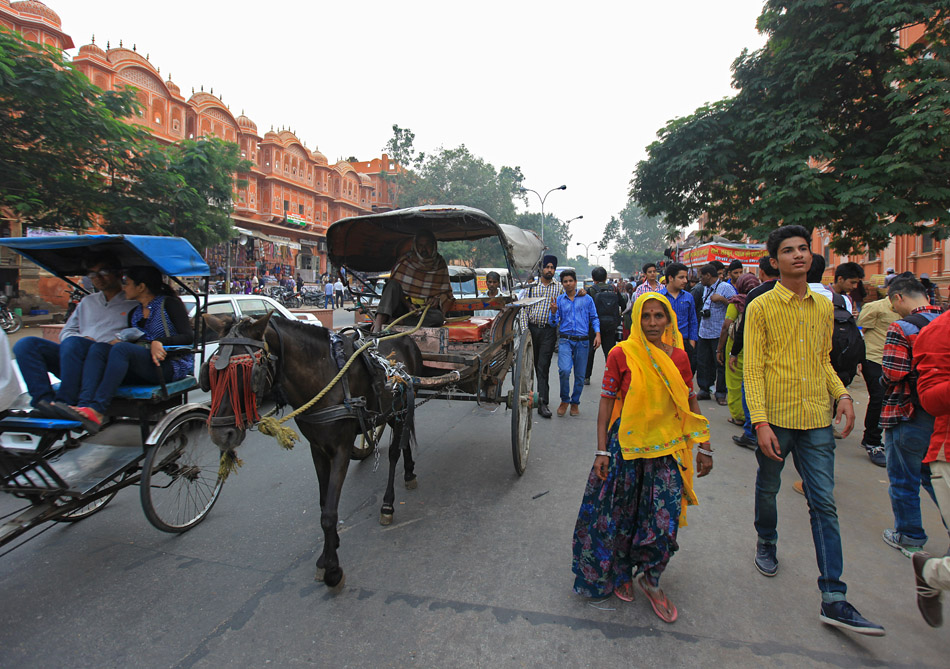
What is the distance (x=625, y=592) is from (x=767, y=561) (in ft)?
3.10

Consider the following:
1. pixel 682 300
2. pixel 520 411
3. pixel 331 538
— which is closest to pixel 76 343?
pixel 331 538

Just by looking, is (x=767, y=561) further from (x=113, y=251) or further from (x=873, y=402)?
(x=113, y=251)

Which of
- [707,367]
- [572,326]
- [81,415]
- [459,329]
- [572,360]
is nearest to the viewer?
[81,415]

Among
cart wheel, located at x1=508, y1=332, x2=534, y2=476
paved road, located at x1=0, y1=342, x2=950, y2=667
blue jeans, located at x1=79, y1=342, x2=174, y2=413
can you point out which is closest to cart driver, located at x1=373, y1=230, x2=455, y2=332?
cart wheel, located at x1=508, y1=332, x2=534, y2=476

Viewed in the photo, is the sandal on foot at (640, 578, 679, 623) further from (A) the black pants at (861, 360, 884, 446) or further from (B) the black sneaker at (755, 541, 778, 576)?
(A) the black pants at (861, 360, 884, 446)

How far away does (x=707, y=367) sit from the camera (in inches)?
290

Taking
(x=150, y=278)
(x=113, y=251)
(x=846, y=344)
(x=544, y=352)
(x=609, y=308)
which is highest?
(x=113, y=251)

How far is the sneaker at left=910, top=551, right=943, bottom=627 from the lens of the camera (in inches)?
86.1

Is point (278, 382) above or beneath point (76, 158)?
beneath

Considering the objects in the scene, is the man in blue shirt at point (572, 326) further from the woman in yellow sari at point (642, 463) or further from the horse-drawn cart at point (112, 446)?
the horse-drawn cart at point (112, 446)

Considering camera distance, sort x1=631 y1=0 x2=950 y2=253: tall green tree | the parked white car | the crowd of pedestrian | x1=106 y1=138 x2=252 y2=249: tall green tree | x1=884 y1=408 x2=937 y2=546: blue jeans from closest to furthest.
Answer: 1. the crowd of pedestrian
2. x1=884 y1=408 x2=937 y2=546: blue jeans
3. the parked white car
4. x1=631 y1=0 x2=950 y2=253: tall green tree
5. x1=106 y1=138 x2=252 y2=249: tall green tree

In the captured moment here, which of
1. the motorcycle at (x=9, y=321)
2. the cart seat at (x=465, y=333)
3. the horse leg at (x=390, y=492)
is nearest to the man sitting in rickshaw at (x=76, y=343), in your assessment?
the horse leg at (x=390, y=492)

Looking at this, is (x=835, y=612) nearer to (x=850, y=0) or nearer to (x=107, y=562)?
(x=107, y=562)

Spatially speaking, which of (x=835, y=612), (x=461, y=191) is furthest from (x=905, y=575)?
(x=461, y=191)
